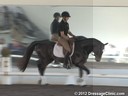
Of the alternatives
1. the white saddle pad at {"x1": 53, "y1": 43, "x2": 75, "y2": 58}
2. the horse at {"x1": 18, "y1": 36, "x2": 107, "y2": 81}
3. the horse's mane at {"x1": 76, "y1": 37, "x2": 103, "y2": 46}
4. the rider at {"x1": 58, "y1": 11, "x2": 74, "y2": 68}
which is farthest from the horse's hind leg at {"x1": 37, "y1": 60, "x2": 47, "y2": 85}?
the horse's mane at {"x1": 76, "y1": 37, "x2": 103, "y2": 46}

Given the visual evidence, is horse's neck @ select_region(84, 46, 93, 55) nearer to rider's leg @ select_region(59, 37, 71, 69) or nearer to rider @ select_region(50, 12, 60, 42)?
rider's leg @ select_region(59, 37, 71, 69)

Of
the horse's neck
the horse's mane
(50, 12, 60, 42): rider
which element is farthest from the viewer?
(50, 12, 60, 42): rider

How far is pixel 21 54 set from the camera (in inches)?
320

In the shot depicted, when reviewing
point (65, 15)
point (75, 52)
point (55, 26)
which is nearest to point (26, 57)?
point (55, 26)

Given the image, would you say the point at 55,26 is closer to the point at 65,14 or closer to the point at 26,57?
the point at 65,14

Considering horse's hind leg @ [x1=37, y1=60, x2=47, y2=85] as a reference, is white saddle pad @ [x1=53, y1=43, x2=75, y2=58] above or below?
above

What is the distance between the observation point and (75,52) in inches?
304

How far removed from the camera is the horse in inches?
301

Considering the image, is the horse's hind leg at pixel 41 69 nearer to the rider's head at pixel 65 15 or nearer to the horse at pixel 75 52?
the horse at pixel 75 52

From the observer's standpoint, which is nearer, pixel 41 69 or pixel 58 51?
pixel 58 51

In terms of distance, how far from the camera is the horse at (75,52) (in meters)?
7.65

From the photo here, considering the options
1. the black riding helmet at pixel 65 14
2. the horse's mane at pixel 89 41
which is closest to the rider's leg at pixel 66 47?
the horse's mane at pixel 89 41

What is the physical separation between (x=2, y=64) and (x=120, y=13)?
8.49 ft

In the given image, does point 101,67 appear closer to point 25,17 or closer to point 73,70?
point 73,70
